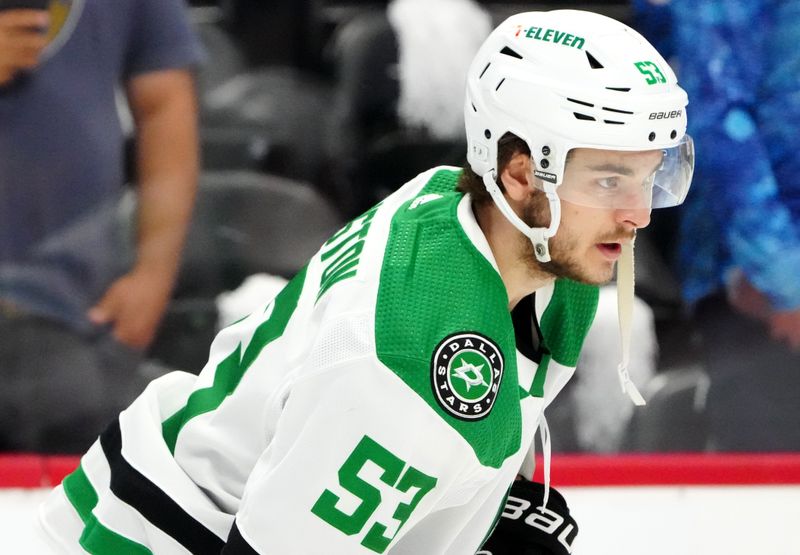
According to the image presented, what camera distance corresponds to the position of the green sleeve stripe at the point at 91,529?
1.44m

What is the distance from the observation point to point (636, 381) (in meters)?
2.47

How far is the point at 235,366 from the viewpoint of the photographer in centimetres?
146

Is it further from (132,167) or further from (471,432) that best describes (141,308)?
(471,432)

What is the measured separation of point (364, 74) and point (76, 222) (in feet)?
2.10

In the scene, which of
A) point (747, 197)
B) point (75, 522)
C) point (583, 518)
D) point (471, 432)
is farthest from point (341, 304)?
point (747, 197)

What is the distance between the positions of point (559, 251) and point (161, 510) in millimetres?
516

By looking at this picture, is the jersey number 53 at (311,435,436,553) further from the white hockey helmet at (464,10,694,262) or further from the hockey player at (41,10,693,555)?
the white hockey helmet at (464,10,694,262)

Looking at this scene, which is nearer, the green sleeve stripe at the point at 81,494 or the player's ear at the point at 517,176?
the player's ear at the point at 517,176

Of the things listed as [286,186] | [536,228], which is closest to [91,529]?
[536,228]

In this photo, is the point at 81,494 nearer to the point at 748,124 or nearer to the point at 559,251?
the point at 559,251

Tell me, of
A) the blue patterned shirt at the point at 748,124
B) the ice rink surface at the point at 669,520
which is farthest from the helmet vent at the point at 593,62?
the blue patterned shirt at the point at 748,124

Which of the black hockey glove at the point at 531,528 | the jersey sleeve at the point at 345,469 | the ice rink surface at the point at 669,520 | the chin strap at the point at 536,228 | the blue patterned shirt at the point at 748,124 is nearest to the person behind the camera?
the jersey sleeve at the point at 345,469

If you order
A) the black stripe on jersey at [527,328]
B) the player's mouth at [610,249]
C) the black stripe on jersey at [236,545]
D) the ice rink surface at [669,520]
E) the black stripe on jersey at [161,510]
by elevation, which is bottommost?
the ice rink surface at [669,520]

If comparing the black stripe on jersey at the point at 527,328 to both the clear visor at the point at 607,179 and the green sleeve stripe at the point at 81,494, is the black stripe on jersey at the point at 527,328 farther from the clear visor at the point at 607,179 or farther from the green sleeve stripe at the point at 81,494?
the green sleeve stripe at the point at 81,494
